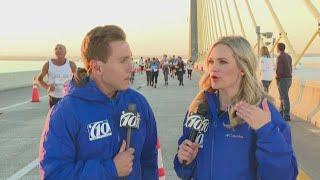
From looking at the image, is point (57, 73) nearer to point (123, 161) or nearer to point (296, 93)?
point (296, 93)

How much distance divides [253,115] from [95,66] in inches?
32.7

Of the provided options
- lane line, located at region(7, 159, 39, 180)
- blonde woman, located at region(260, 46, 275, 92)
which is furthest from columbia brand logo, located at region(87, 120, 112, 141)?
blonde woman, located at region(260, 46, 275, 92)

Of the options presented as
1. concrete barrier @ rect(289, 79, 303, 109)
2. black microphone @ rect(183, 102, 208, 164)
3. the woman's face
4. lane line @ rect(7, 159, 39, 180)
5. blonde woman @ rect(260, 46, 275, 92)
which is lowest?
lane line @ rect(7, 159, 39, 180)

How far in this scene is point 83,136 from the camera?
2.89m

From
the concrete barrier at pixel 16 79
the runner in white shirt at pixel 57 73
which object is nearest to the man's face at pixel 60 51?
the runner in white shirt at pixel 57 73

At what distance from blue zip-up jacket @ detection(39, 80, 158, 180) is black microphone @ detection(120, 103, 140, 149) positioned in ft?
0.14

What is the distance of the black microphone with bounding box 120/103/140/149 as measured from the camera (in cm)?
295

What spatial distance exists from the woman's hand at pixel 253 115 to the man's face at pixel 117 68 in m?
0.60

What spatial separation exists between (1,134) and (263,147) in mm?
10385

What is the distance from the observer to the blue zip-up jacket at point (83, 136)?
9.23 ft

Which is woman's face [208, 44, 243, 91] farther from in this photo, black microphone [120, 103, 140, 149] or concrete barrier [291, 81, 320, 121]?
concrete barrier [291, 81, 320, 121]

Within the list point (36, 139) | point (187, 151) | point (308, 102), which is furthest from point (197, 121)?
point (308, 102)

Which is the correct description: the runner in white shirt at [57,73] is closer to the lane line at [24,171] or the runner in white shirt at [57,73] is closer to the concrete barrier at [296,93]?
the lane line at [24,171]

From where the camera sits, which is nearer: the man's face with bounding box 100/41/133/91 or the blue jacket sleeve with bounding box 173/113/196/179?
the man's face with bounding box 100/41/133/91
